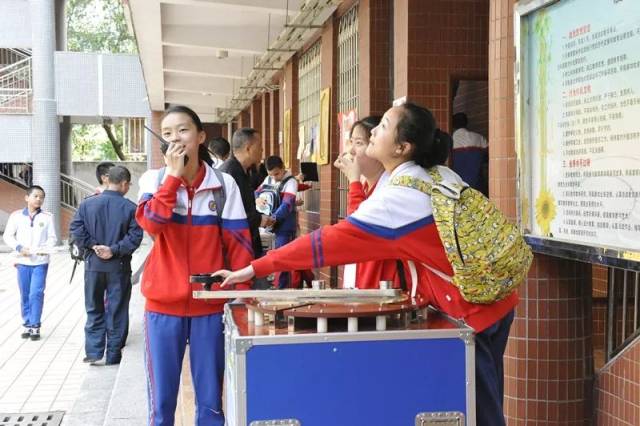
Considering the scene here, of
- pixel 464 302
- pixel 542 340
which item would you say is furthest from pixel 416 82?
pixel 464 302

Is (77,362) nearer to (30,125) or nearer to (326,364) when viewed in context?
(326,364)

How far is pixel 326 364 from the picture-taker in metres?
2.28

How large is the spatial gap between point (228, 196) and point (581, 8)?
6.05 feet

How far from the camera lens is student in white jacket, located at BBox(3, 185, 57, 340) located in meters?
8.03

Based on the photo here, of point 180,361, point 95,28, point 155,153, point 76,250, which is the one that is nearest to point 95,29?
point 95,28

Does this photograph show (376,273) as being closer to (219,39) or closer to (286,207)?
(286,207)

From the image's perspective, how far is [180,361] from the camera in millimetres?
3391

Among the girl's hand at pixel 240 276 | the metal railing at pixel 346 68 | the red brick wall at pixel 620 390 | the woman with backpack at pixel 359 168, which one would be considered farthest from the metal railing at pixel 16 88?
the girl's hand at pixel 240 276

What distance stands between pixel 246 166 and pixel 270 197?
2098 mm

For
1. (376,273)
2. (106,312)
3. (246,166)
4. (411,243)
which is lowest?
(106,312)

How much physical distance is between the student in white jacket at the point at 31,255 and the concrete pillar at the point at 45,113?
1143 cm

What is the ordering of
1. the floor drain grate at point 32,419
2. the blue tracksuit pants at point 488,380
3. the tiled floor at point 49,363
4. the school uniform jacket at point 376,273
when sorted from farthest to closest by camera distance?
the tiled floor at point 49,363
the floor drain grate at point 32,419
the school uniform jacket at point 376,273
the blue tracksuit pants at point 488,380

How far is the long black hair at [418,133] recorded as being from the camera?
262 centimetres

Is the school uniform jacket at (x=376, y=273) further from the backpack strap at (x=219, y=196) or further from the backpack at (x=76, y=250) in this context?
the backpack at (x=76, y=250)
